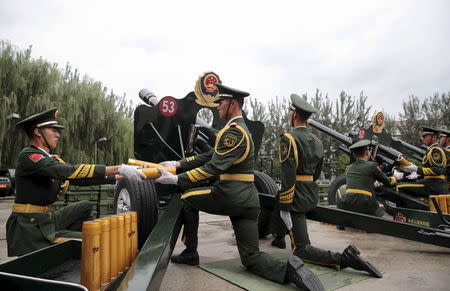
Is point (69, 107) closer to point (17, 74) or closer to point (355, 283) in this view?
point (17, 74)

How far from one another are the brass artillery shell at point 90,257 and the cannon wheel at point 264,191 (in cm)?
266

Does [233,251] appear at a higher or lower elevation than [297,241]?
lower

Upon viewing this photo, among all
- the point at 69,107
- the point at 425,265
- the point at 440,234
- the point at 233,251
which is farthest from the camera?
the point at 69,107

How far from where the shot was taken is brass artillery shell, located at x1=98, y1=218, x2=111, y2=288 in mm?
2244

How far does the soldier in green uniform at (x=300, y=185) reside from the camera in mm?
3543

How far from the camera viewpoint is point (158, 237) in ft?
8.75

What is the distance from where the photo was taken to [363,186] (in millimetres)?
5508

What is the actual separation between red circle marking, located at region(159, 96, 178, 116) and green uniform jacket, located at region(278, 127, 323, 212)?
1.87 m

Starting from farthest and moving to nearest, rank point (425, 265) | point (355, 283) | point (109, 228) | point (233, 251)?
point (233, 251) → point (425, 265) → point (355, 283) → point (109, 228)

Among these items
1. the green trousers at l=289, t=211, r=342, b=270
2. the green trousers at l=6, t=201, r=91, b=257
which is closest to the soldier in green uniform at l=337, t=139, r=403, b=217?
the green trousers at l=289, t=211, r=342, b=270

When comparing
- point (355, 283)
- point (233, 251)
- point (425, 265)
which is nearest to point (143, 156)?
point (233, 251)

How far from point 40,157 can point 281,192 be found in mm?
2225

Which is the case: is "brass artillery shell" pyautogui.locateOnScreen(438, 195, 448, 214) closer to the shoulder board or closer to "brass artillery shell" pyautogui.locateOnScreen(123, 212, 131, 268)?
"brass artillery shell" pyautogui.locateOnScreen(123, 212, 131, 268)

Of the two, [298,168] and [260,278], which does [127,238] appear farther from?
[298,168]
